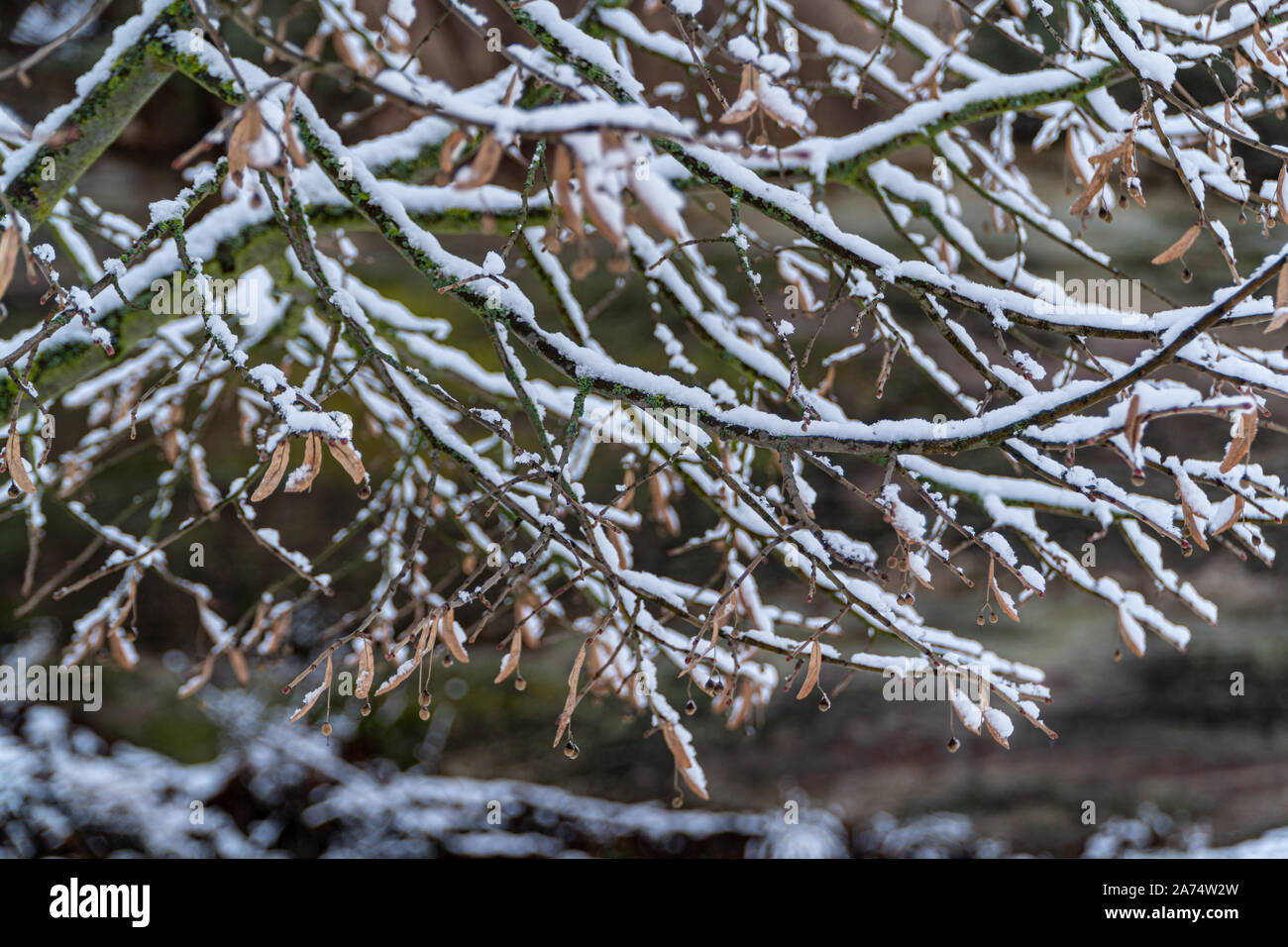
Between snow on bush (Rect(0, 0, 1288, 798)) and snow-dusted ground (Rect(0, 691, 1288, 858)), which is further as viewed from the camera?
snow-dusted ground (Rect(0, 691, 1288, 858))

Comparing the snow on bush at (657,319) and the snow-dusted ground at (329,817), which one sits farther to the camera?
the snow-dusted ground at (329,817)

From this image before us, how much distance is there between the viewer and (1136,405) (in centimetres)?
101

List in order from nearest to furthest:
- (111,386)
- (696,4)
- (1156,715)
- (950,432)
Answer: (950,432) < (696,4) < (111,386) < (1156,715)

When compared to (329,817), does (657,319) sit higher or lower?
higher

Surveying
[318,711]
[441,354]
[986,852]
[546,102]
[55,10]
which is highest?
[55,10]

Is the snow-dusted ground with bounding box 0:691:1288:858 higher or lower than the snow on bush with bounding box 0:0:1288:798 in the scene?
lower

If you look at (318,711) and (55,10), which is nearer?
(318,711)

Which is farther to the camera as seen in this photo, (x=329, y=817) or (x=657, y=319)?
(x=329, y=817)

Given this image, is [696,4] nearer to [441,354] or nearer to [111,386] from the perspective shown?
[441,354]

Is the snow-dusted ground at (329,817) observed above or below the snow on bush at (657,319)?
below

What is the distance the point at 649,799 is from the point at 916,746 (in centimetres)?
170

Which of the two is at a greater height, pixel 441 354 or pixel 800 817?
pixel 441 354

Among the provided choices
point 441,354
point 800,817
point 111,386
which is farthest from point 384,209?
point 800,817
